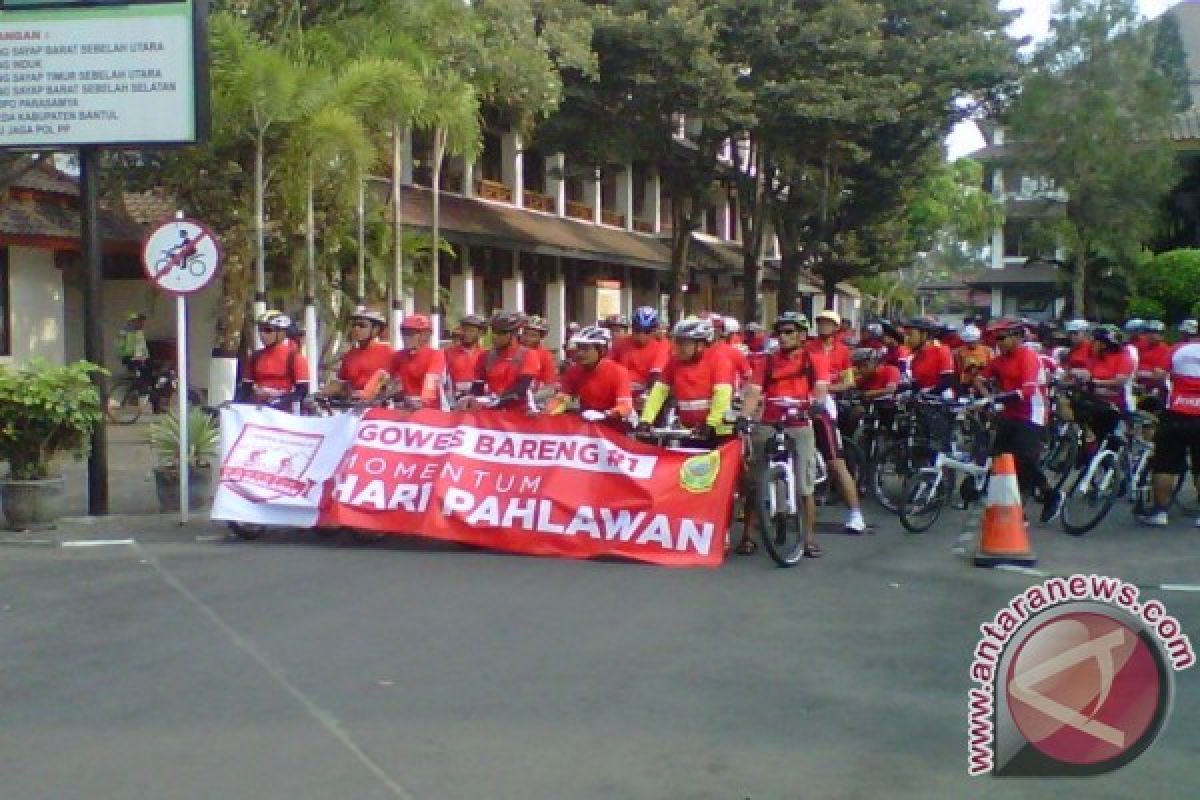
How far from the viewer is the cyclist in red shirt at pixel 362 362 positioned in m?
12.5

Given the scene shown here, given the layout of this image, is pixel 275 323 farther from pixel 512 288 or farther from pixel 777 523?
pixel 512 288

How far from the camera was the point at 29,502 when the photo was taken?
40.0ft

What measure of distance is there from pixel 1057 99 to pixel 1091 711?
38.5 meters

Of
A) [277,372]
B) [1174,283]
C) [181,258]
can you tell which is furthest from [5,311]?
[1174,283]

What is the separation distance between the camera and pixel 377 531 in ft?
37.8

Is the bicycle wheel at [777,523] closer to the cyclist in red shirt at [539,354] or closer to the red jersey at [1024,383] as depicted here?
the red jersey at [1024,383]

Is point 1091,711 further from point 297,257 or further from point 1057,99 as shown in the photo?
point 1057,99

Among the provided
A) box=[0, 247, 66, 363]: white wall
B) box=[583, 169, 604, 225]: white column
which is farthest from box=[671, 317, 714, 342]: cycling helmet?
box=[583, 169, 604, 225]: white column

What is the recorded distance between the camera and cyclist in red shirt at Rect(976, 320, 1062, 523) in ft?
39.6

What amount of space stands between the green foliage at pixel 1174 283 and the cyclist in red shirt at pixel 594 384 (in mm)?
23323

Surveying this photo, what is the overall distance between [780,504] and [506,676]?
3787 millimetres

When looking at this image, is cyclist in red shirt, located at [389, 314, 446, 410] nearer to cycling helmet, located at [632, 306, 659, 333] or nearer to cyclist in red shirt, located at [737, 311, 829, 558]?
cycling helmet, located at [632, 306, 659, 333]

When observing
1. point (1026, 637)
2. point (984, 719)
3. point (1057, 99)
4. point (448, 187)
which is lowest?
point (984, 719)

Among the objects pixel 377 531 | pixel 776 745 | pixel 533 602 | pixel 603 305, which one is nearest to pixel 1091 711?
pixel 776 745
